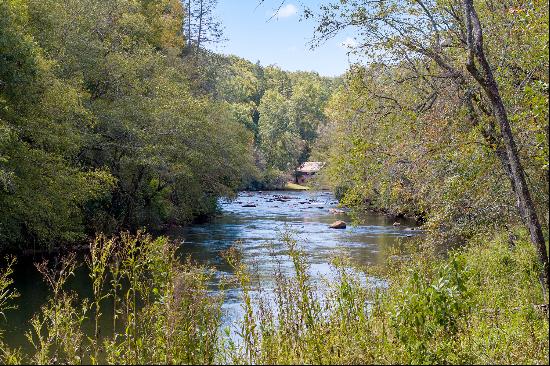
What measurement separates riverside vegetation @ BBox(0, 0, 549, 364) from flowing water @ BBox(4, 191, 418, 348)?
0.65m

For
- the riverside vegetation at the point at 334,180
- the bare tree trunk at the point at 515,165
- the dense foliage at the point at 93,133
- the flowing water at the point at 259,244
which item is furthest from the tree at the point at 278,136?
the bare tree trunk at the point at 515,165

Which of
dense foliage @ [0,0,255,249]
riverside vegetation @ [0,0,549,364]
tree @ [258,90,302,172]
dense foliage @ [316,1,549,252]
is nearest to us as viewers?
riverside vegetation @ [0,0,549,364]

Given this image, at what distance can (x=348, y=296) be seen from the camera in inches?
291

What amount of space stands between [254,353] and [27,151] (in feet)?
50.2

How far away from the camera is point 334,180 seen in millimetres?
19500

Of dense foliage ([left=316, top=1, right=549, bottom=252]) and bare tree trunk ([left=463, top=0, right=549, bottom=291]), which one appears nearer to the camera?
bare tree trunk ([left=463, top=0, right=549, bottom=291])

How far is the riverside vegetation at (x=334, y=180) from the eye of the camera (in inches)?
256

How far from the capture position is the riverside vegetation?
651 centimetres

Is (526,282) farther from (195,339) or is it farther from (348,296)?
(195,339)

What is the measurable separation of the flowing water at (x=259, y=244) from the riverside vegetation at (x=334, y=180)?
65 centimetres

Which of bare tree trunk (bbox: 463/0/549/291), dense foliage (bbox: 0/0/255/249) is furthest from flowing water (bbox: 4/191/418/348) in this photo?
bare tree trunk (bbox: 463/0/549/291)

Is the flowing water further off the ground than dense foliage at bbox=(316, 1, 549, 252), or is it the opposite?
dense foliage at bbox=(316, 1, 549, 252)

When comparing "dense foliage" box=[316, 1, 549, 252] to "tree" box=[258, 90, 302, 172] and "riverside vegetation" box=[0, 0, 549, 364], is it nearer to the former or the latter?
"riverside vegetation" box=[0, 0, 549, 364]

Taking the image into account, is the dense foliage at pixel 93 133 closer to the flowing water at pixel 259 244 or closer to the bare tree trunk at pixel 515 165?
the flowing water at pixel 259 244
